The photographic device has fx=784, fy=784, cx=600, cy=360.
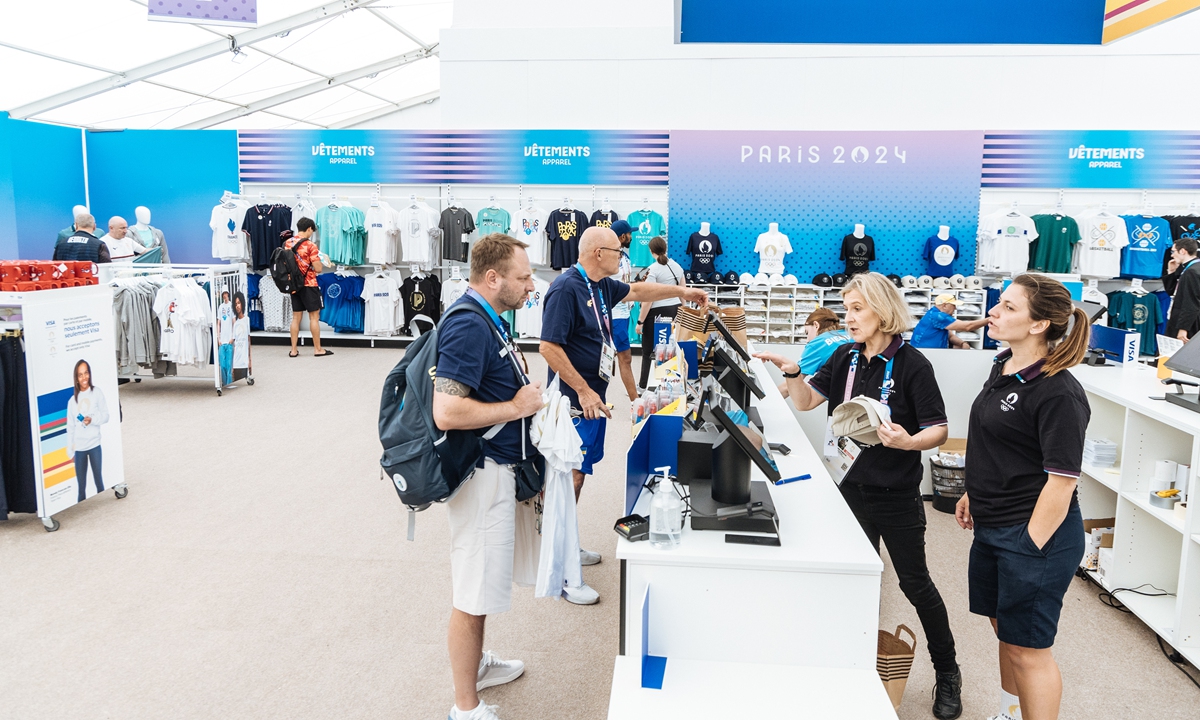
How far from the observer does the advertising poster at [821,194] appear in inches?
393

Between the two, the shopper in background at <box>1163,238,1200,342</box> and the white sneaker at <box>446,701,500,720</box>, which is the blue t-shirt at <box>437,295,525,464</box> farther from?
the shopper in background at <box>1163,238,1200,342</box>

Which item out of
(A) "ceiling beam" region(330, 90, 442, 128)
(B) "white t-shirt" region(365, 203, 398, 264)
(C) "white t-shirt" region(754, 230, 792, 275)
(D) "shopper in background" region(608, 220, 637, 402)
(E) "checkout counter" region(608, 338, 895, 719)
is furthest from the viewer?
(A) "ceiling beam" region(330, 90, 442, 128)

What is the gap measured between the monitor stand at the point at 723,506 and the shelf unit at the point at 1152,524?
1.88 meters

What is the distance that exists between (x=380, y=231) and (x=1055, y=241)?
8702 millimetres

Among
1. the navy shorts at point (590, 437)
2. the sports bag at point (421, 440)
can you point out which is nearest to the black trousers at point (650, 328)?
the navy shorts at point (590, 437)

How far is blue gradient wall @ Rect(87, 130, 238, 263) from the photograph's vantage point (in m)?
11.2

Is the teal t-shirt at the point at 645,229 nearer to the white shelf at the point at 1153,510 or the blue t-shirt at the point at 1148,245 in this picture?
the blue t-shirt at the point at 1148,245

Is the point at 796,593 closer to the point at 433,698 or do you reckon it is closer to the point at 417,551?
the point at 433,698

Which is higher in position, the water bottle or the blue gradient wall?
the blue gradient wall

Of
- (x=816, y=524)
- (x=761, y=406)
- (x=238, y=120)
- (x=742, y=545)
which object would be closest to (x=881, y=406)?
(x=816, y=524)

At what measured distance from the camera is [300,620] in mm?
3303

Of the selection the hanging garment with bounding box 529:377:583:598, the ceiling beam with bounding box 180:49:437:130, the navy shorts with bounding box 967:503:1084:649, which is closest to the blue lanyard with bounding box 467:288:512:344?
the hanging garment with bounding box 529:377:583:598

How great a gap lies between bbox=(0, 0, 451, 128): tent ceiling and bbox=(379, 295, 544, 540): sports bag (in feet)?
30.3

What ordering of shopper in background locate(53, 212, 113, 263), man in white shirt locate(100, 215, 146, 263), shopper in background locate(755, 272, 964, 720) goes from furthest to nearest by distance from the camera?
1. man in white shirt locate(100, 215, 146, 263)
2. shopper in background locate(53, 212, 113, 263)
3. shopper in background locate(755, 272, 964, 720)
